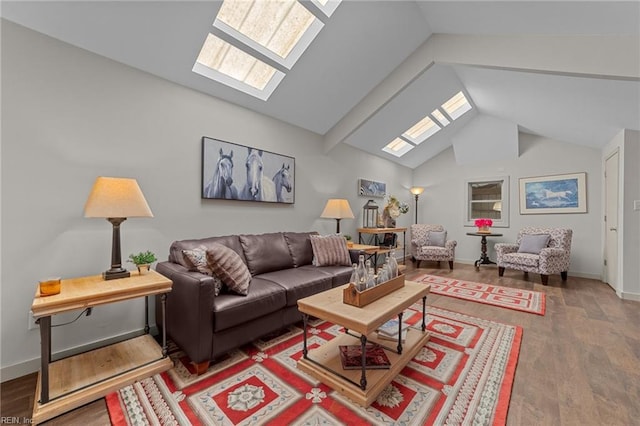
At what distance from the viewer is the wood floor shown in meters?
1.49

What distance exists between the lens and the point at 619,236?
367 centimetres

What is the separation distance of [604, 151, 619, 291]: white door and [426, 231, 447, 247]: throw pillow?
2.40 metres

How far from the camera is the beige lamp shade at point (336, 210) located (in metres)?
3.96

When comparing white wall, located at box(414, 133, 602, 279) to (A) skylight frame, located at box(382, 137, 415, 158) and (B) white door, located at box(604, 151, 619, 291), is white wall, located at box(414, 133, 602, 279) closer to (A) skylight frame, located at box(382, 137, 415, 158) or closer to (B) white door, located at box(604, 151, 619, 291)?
(B) white door, located at box(604, 151, 619, 291)

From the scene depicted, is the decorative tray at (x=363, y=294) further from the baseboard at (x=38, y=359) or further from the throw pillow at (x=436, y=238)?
the throw pillow at (x=436, y=238)

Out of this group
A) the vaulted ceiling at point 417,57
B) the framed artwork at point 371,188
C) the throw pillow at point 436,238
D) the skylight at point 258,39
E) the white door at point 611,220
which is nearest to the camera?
the vaulted ceiling at point 417,57

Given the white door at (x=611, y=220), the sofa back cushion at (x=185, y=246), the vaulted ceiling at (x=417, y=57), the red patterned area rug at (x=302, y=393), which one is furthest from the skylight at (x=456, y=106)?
the sofa back cushion at (x=185, y=246)

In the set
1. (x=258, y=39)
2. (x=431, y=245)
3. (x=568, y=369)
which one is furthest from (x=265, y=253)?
(x=431, y=245)

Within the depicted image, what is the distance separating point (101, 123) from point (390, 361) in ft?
9.43

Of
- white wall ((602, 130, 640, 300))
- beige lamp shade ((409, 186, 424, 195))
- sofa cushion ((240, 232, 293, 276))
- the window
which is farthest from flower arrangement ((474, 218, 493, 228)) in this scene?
sofa cushion ((240, 232, 293, 276))

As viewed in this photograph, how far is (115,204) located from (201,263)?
2.35 ft

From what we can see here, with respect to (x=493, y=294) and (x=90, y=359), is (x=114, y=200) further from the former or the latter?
(x=493, y=294)

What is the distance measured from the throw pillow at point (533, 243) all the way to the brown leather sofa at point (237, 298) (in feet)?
12.2

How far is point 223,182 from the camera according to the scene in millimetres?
2955
